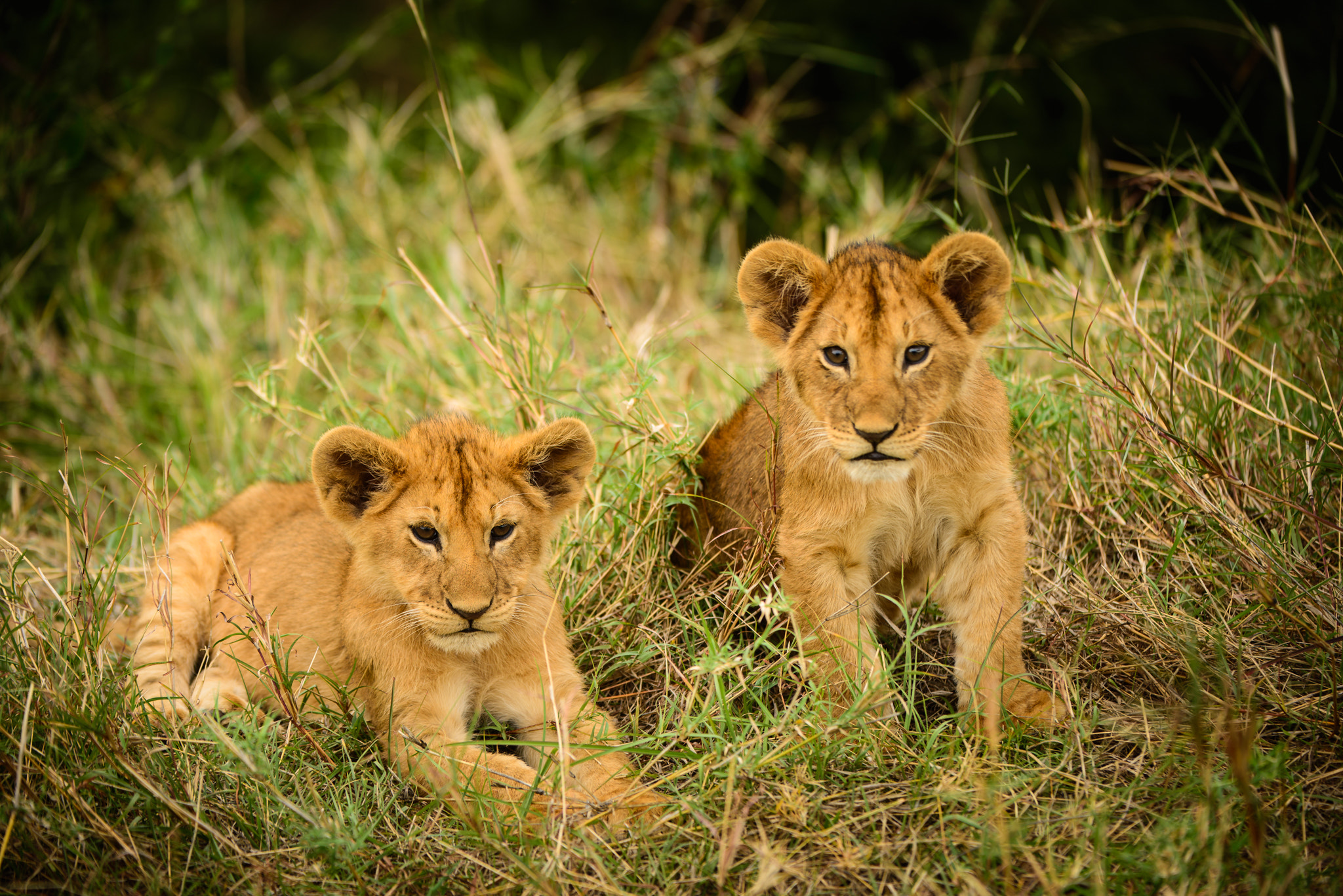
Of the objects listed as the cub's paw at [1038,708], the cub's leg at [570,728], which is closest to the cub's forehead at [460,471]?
the cub's leg at [570,728]

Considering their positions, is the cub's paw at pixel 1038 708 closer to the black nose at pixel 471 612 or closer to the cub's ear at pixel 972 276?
the cub's ear at pixel 972 276

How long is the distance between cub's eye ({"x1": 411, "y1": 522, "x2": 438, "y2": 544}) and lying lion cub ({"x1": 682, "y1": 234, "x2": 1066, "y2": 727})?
1.11 m

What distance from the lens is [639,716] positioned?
146 inches

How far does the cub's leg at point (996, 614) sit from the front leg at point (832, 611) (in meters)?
0.31

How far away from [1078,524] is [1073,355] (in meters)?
0.87

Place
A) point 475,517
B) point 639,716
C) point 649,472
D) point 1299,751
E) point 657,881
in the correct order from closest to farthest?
point 657,881
point 1299,751
point 475,517
point 639,716
point 649,472

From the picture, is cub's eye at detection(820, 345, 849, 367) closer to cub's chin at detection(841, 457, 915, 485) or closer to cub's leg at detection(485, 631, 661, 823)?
cub's chin at detection(841, 457, 915, 485)

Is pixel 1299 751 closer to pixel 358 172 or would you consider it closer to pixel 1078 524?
pixel 1078 524

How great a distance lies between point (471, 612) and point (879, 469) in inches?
52.4

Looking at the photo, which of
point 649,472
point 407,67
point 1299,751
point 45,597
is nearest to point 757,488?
point 649,472

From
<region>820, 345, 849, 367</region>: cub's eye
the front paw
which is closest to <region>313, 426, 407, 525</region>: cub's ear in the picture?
the front paw

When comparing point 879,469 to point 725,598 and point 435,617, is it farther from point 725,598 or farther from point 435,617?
point 435,617

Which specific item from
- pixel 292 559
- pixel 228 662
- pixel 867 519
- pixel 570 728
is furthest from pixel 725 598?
pixel 228 662

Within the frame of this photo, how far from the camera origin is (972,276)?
358 centimetres
